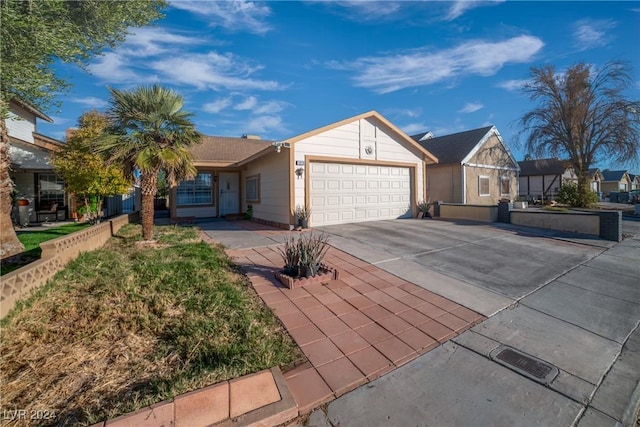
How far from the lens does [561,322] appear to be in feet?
10.8

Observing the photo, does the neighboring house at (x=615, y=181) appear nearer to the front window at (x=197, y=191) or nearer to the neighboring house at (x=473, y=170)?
the neighboring house at (x=473, y=170)

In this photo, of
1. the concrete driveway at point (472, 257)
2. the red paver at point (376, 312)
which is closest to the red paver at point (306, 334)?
the red paver at point (376, 312)

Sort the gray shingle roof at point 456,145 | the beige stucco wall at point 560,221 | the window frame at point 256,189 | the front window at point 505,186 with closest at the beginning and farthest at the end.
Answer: the beige stucco wall at point 560,221 < the window frame at point 256,189 < the gray shingle roof at point 456,145 < the front window at point 505,186

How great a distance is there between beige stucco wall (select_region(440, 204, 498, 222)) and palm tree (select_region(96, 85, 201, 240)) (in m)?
11.6

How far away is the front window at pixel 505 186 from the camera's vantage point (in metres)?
19.1

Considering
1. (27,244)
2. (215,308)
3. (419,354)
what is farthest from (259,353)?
(27,244)

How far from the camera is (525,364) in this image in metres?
2.50

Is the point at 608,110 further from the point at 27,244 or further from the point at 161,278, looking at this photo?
the point at 27,244

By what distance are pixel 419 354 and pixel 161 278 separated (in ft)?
12.9

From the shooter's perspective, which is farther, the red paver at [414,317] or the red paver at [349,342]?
the red paver at [414,317]

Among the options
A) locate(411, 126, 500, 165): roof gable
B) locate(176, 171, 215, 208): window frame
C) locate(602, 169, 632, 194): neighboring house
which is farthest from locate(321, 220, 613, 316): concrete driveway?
locate(602, 169, 632, 194): neighboring house

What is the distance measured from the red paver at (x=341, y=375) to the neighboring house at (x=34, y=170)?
1450cm

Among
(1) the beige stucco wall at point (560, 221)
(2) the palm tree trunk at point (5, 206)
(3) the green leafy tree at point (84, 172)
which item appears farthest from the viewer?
(3) the green leafy tree at point (84, 172)

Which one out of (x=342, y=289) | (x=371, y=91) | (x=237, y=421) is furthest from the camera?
(x=371, y=91)
